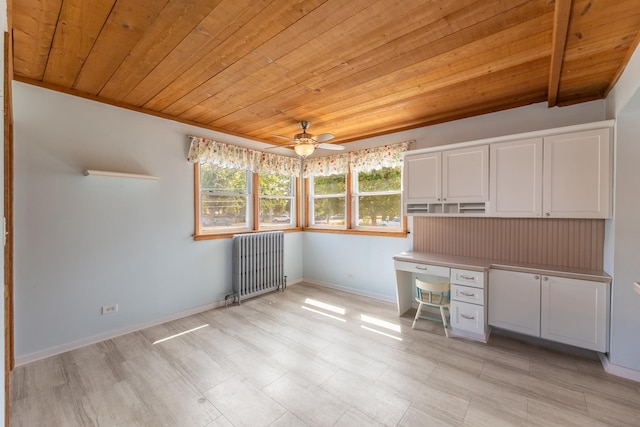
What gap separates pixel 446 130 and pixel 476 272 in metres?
1.79

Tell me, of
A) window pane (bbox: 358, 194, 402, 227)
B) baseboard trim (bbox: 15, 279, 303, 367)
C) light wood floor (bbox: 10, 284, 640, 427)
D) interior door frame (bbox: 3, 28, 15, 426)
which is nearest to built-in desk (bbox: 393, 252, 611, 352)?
light wood floor (bbox: 10, 284, 640, 427)

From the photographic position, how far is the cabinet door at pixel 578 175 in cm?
231

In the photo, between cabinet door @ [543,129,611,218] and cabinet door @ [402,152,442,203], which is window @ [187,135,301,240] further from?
cabinet door @ [543,129,611,218]

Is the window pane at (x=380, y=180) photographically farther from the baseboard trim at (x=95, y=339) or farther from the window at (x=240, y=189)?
the baseboard trim at (x=95, y=339)

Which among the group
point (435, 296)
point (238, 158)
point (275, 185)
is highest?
point (238, 158)

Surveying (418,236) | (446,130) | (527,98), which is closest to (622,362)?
(418,236)

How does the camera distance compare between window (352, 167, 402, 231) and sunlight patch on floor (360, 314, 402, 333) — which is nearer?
sunlight patch on floor (360, 314, 402, 333)

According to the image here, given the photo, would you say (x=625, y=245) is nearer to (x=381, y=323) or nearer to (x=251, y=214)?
(x=381, y=323)

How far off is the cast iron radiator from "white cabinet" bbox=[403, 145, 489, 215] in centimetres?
212

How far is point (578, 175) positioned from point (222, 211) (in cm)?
404

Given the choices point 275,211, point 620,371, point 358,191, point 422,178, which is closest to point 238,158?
point 275,211

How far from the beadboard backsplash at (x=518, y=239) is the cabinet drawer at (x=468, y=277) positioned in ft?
1.80

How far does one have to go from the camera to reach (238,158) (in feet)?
12.8

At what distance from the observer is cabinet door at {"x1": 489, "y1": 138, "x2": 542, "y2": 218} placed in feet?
8.54
